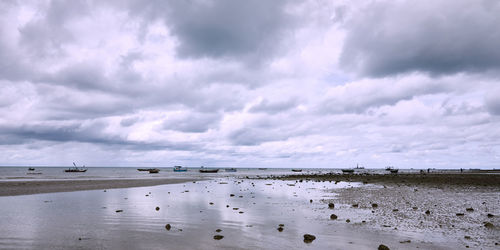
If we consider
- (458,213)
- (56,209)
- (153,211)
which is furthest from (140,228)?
(458,213)

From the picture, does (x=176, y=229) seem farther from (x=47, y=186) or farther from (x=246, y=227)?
(x=47, y=186)

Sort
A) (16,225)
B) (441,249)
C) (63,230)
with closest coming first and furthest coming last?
(441,249) → (63,230) → (16,225)

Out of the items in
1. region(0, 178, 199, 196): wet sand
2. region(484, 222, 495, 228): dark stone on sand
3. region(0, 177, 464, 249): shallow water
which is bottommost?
region(0, 178, 199, 196): wet sand

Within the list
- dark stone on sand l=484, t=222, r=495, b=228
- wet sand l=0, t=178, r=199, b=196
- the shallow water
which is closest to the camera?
the shallow water

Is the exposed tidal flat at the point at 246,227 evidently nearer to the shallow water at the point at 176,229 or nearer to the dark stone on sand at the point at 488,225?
the shallow water at the point at 176,229

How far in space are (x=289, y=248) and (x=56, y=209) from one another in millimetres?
18486

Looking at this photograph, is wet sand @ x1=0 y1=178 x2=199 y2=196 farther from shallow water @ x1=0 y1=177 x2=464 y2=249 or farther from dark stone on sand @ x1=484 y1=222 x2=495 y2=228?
dark stone on sand @ x1=484 y1=222 x2=495 y2=228

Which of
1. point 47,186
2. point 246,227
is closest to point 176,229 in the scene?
point 246,227

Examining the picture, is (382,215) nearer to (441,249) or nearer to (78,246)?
(441,249)

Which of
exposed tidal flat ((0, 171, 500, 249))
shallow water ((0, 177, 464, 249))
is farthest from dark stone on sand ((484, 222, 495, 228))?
shallow water ((0, 177, 464, 249))

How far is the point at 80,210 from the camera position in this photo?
20828 mm

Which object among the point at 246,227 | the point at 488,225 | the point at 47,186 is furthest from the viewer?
the point at 47,186

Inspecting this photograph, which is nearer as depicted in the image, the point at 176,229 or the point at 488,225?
the point at 176,229

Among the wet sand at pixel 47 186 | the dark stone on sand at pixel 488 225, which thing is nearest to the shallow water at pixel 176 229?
the dark stone on sand at pixel 488 225
